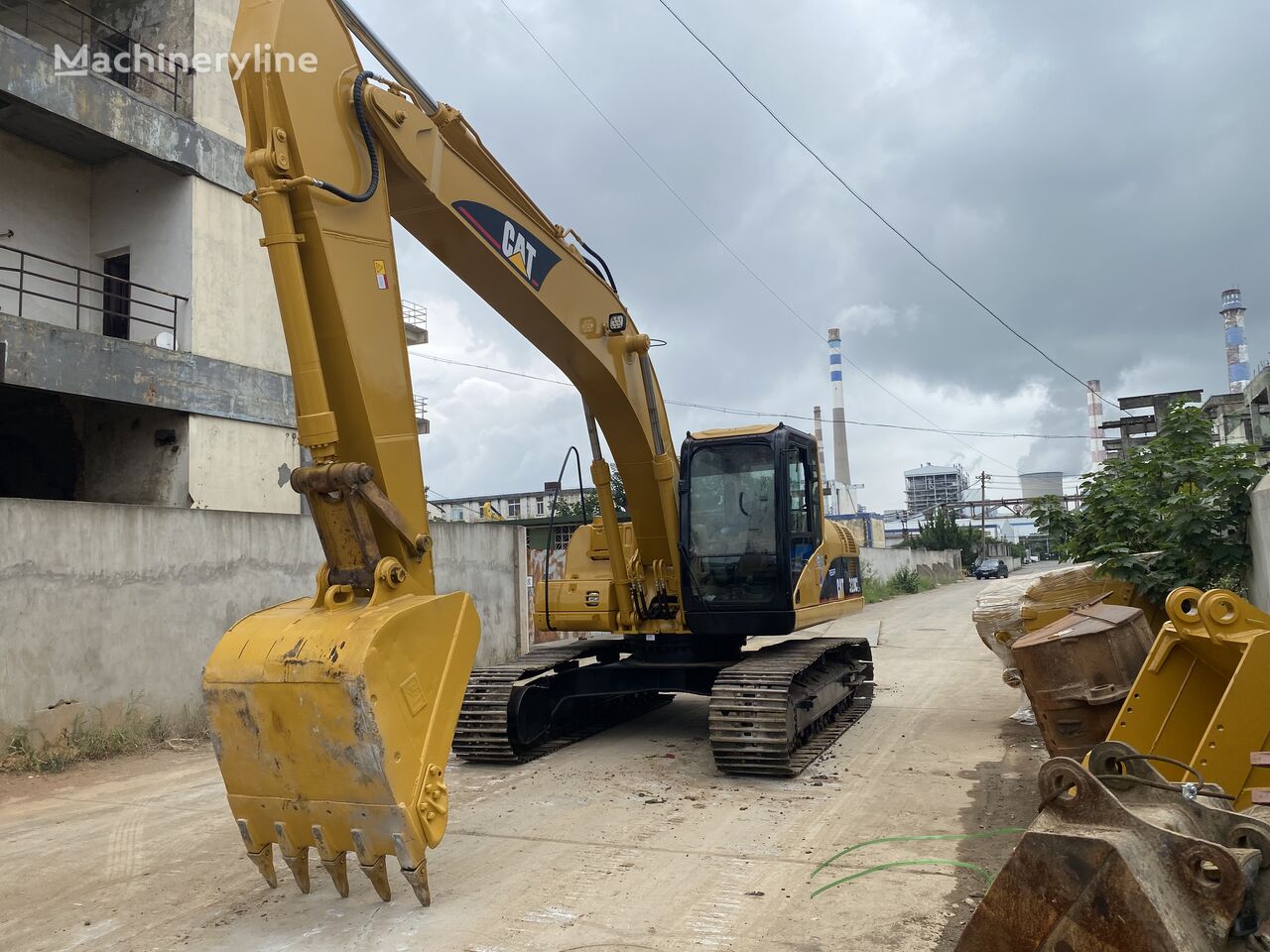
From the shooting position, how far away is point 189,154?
47.4ft

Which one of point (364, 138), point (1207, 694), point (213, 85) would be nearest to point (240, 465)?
point (213, 85)

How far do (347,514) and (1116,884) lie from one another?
3.45m

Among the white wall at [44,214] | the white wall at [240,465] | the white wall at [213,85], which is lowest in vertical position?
the white wall at [240,465]

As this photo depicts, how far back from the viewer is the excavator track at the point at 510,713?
7.98 m

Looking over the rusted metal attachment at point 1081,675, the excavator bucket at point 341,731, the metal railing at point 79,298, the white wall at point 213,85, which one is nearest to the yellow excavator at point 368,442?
the excavator bucket at point 341,731

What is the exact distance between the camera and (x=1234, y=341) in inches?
2046

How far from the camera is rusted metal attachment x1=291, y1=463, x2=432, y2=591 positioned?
4.53 metres

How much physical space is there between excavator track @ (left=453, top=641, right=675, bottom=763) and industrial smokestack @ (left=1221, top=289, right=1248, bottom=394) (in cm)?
5254

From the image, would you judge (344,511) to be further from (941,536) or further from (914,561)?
(941,536)

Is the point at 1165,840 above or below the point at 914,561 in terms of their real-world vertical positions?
above

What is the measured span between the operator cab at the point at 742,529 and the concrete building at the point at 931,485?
87575 millimetres

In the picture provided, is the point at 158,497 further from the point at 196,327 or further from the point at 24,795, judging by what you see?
the point at 24,795

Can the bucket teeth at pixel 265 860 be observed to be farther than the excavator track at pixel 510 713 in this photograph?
No

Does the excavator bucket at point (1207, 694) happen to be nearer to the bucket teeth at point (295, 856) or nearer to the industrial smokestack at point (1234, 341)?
the bucket teeth at point (295, 856)
